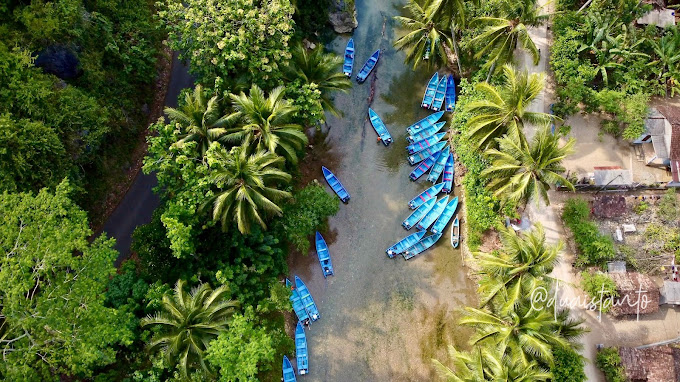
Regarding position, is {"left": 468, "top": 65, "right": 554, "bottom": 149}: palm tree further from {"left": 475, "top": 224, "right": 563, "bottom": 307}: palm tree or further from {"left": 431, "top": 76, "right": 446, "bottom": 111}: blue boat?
{"left": 431, "top": 76, "right": 446, "bottom": 111}: blue boat

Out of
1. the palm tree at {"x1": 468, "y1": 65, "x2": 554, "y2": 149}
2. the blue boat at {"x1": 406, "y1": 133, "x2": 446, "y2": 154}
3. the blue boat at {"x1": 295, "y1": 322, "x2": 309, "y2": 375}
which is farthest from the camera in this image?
the blue boat at {"x1": 406, "y1": 133, "x2": 446, "y2": 154}

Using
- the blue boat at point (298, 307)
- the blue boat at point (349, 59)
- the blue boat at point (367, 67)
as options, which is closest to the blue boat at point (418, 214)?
the blue boat at point (298, 307)

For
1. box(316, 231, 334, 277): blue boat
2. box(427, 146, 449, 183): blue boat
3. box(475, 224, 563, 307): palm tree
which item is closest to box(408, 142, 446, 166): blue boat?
box(427, 146, 449, 183): blue boat

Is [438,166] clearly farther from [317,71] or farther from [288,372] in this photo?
[288,372]

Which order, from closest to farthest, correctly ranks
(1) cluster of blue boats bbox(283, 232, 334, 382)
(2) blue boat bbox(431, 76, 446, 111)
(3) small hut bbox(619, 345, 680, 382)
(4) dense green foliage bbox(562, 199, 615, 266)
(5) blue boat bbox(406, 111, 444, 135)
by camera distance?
(3) small hut bbox(619, 345, 680, 382) < (1) cluster of blue boats bbox(283, 232, 334, 382) < (4) dense green foliage bbox(562, 199, 615, 266) < (5) blue boat bbox(406, 111, 444, 135) < (2) blue boat bbox(431, 76, 446, 111)

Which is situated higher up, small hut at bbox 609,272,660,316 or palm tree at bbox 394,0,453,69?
palm tree at bbox 394,0,453,69

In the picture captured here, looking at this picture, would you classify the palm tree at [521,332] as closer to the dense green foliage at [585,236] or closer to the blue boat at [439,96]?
the dense green foliage at [585,236]

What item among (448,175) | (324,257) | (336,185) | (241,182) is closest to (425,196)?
(448,175)
